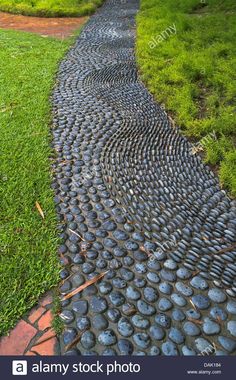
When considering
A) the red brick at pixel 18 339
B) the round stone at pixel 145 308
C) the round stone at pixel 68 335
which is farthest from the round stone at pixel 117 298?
the red brick at pixel 18 339

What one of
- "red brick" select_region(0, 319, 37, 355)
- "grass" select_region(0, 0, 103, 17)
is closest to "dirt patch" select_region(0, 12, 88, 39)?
"grass" select_region(0, 0, 103, 17)

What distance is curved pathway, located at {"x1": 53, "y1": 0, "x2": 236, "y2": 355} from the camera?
239 cm

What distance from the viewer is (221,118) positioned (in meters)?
4.98

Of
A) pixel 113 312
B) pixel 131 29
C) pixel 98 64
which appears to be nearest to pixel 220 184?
pixel 113 312

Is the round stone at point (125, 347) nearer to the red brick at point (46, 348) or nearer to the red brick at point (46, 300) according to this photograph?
the red brick at point (46, 348)

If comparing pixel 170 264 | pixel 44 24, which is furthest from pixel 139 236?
pixel 44 24

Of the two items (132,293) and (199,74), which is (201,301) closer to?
(132,293)

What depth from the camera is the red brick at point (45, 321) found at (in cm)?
240

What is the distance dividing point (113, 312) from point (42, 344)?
1.68ft

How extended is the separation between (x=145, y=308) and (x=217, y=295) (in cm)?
57

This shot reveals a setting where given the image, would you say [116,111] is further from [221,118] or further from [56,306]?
[56,306]

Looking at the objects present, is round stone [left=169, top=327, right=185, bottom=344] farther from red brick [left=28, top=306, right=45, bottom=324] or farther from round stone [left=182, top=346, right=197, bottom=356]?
red brick [left=28, top=306, right=45, bottom=324]

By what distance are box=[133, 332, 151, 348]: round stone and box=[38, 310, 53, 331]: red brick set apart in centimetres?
59

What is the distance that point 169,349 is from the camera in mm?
2275
